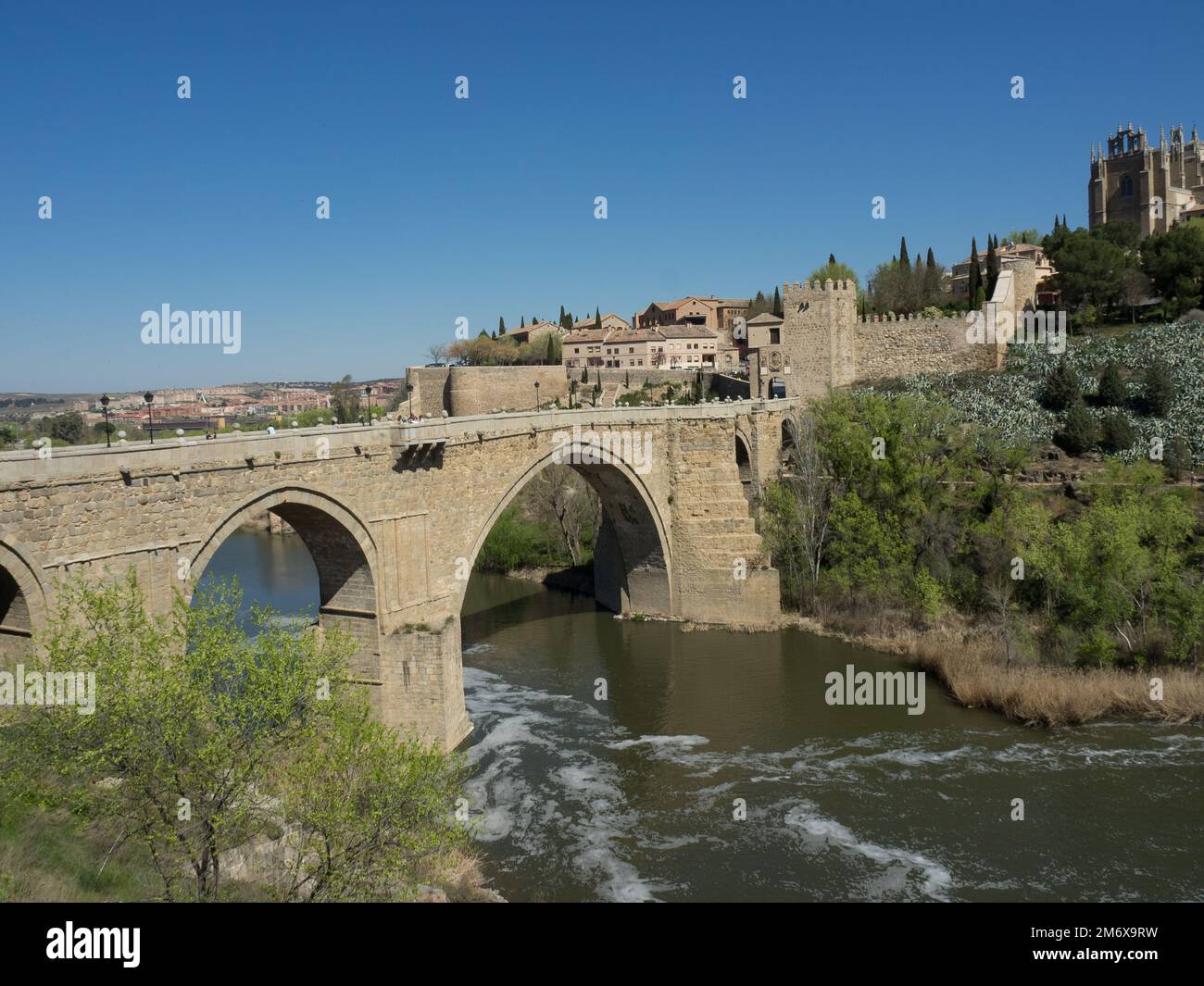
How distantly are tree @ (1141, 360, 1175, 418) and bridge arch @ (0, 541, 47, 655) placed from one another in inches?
1241

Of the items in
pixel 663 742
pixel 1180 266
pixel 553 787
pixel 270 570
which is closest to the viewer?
pixel 553 787

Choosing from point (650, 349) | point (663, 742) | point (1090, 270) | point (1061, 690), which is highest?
point (1090, 270)

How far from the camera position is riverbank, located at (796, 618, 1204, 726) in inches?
687

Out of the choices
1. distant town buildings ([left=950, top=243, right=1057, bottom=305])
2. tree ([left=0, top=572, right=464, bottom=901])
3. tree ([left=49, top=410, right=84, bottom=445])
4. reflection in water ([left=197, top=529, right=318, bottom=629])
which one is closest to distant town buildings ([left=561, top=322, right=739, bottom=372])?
distant town buildings ([left=950, top=243, right=1057, bottom=305])

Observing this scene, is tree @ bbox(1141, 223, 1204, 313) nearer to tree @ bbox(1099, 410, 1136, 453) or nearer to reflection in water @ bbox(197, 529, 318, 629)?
tree @ bbox(1099, 410, 1136, 453)

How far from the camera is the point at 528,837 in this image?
14.0m

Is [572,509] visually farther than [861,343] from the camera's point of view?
No

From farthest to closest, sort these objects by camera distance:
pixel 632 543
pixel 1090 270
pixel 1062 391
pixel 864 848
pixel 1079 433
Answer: pixel 1090 270
pixel 1062 391
pixel 1079 433
pixel 632 543
pixel 864 848

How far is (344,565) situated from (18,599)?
5.82m

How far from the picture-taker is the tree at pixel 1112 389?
1240 inches

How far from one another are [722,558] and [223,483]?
15.5 m

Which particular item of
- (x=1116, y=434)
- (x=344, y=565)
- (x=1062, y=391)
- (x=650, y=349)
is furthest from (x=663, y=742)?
(x=650, y=349)

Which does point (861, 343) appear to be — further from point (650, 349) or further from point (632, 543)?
point (650, 349)

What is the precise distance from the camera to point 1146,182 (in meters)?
56.3
